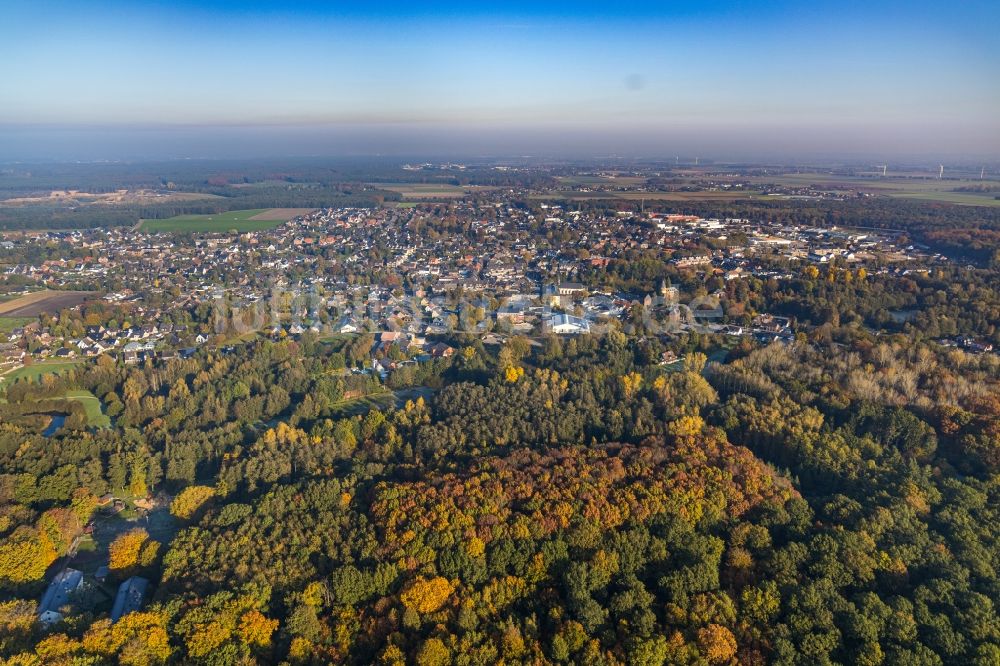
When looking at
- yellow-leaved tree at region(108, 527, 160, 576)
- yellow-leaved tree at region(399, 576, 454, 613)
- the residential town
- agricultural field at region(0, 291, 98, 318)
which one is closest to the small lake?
the residential town

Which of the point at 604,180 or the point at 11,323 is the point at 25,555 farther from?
the point at 604,180

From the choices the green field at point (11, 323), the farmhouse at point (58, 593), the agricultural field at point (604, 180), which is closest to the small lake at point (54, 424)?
the farmhouse at point (58, 593)

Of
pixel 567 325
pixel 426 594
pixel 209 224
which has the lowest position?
pixel 426 594

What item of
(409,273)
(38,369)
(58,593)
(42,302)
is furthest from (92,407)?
(409,273)

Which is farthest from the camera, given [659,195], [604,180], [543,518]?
[604,180]

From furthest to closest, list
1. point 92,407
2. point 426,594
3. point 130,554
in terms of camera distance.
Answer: point 92,407 → point 130,554 → point 426,594

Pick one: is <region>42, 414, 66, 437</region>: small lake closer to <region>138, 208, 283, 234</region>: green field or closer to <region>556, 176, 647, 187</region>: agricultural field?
<region>138, 208, 283, 234</region>: green field

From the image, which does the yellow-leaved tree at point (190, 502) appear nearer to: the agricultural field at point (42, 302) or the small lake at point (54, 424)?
the small lake at point (54, 424)
